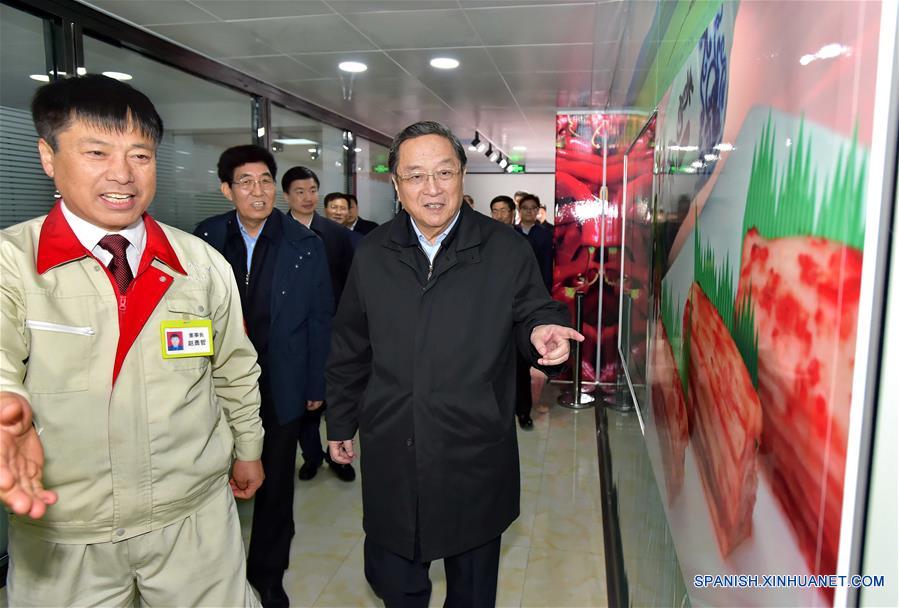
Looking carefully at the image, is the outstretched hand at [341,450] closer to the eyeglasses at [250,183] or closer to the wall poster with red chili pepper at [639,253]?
the wall poster with red chili pepper at [639,253]

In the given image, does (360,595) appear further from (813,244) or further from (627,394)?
(813,244)

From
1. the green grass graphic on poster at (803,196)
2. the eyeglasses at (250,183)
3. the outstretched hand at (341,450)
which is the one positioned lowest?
the outstretched hand at (341,450)

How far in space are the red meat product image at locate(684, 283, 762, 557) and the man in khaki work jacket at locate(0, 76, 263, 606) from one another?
1.10 meters

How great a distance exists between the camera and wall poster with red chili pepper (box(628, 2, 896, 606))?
501 mm

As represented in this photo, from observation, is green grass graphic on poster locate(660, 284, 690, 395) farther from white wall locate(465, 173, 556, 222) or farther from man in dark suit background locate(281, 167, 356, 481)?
white wall locate(465, 173, 556, 222)

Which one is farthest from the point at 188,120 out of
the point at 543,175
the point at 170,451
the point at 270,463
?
the point at 543,175

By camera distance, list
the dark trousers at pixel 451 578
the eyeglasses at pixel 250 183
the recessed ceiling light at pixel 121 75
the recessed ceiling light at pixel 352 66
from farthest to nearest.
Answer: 1. the recessed ceiling light at pixel 352 66
2. the recessed ceiling light at pixel 121 75
3. the eyeglasses at pixel 250 183
4. the dark trousers at pixel 451 578

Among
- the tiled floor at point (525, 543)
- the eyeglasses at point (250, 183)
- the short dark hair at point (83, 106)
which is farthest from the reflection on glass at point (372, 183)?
the short dark hair at point (83, 106)

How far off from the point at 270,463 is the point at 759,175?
7.52ft

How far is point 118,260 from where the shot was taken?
1458mm

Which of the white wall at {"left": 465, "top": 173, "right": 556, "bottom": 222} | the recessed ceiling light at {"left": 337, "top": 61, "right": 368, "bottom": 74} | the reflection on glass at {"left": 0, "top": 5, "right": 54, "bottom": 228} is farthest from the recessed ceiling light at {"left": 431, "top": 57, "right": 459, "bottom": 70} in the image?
the white wall at {"left": 465, "top": 173, "right": 556, "bottom": 222}

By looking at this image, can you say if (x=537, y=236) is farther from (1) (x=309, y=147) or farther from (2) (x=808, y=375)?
(2) (x=808, y=375)

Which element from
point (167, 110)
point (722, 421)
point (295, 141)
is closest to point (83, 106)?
point (722, 421)

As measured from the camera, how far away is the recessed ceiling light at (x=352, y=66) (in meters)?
5.09
